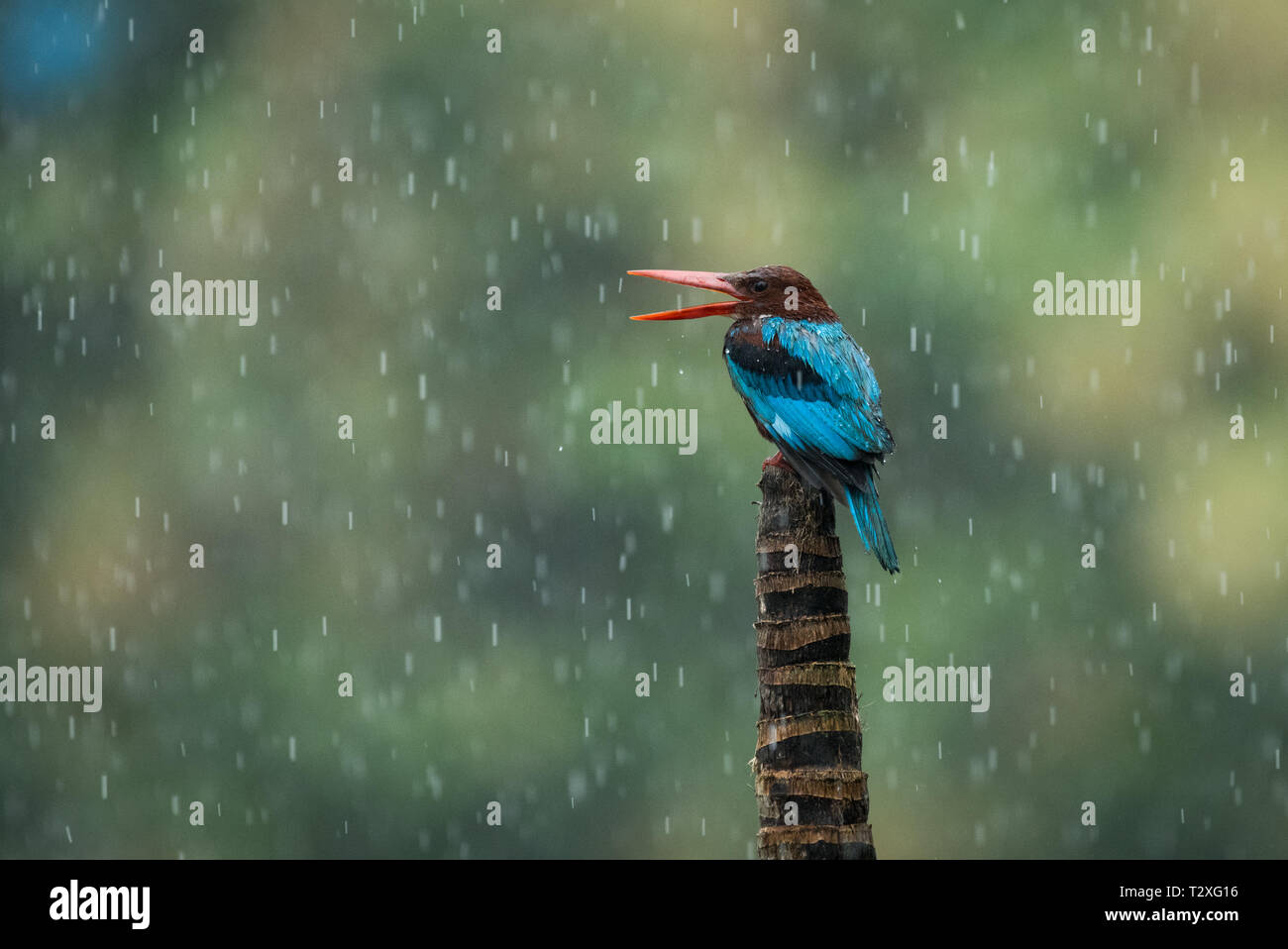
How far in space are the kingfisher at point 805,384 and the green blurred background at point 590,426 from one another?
8.34m

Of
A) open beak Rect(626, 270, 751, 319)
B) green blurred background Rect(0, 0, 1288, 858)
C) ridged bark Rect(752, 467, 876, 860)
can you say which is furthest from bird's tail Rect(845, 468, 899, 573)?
green blurred background Rect(0, 0, 1288, 858)

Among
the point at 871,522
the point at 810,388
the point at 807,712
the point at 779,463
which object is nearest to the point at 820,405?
the point at 810,388

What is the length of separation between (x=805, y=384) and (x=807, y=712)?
5.23 feet

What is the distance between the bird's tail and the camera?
4.41 meters

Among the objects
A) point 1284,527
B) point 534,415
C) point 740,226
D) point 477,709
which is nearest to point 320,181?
point 534,415

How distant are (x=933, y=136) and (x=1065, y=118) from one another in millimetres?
1322

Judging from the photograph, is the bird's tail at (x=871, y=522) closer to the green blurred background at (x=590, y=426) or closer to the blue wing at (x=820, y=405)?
the blue wing at (x=820, y=405)

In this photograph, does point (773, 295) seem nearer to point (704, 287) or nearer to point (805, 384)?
point (704, 287)

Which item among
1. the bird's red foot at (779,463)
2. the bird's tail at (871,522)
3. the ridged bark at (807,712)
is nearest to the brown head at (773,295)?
the bird's red foot at (779,463)

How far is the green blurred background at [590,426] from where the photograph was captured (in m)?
14.3

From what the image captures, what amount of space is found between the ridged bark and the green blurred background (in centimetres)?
996

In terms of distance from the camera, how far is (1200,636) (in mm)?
14641

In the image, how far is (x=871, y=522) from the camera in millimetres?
4512

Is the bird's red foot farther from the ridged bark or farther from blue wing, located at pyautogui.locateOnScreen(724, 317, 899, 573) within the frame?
the ridged bark
